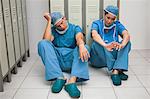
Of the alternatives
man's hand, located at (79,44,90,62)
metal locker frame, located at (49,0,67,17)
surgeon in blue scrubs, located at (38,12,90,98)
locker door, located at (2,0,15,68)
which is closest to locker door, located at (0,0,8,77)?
locker door, located at (2,0,15,68)

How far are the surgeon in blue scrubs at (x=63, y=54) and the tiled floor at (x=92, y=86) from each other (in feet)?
0.39

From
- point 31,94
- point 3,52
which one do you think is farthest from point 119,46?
point 3,52

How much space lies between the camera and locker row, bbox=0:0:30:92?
9.37 feet

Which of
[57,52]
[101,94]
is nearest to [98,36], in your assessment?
[57,52]

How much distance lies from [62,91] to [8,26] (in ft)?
3.64

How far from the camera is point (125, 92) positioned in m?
2.73

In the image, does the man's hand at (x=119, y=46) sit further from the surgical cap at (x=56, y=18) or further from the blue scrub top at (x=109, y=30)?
the surgical cap at (x=56, y=18)

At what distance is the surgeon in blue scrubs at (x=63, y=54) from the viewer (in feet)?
9.09

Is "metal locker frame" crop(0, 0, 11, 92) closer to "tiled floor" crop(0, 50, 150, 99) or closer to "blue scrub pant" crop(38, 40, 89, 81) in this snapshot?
"tiled floor" crop(0, 50, 150, 99)

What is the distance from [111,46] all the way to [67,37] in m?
0.61

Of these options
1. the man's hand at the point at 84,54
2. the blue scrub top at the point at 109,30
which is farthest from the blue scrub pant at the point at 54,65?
the blue scrub top at the point at 109,30

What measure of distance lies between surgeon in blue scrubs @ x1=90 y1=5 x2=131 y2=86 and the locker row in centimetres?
110

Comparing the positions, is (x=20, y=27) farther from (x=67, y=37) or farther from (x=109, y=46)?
(x=109, y=46)

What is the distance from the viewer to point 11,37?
10.5 feet
